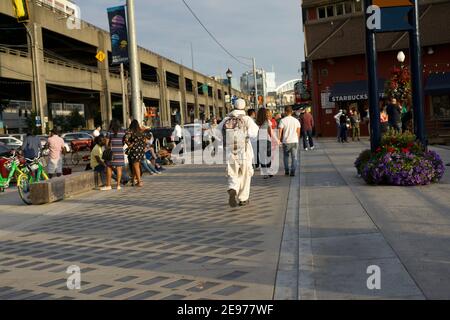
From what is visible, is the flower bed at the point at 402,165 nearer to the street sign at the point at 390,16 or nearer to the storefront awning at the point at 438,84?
the street sign at the point at 390,16

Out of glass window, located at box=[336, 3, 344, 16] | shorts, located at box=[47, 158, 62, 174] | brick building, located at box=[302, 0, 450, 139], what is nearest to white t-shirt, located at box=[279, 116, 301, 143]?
shorts, located at box=[47, 158, 62, 174]

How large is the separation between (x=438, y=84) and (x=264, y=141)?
1965cm

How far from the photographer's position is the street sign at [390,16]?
443 inches

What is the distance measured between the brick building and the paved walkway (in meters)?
22.3

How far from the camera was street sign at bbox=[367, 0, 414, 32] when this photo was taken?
36.9 feet

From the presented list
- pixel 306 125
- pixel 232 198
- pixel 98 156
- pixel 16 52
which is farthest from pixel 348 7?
pixel 232 198

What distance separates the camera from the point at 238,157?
9727mm

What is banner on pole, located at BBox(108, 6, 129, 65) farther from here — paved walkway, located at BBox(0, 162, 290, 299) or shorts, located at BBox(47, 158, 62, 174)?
paved walkway, located at BBox(0, 162, 290, 299)

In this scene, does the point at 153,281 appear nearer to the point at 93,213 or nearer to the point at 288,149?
the point at 93,213

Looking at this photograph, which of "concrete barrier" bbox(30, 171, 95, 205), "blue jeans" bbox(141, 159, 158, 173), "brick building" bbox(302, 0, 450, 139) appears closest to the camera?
"concrete barrier" bbox(30, 171, 95, 205)

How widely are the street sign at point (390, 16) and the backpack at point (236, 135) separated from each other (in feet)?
12.1

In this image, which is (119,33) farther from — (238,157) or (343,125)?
(343,125)

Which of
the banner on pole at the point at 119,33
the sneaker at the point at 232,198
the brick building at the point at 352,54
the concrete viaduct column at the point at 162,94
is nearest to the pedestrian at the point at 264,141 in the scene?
the sneaker at the point at 232,198
